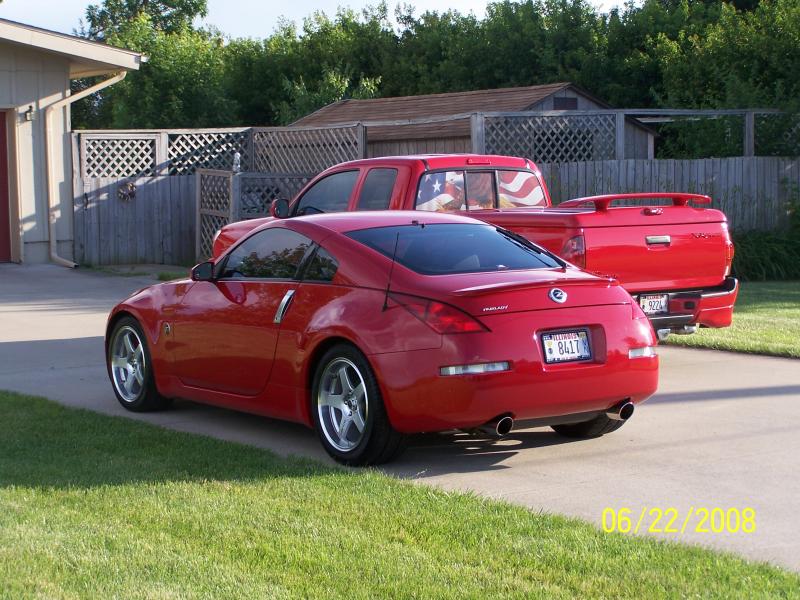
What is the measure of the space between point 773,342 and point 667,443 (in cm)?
430

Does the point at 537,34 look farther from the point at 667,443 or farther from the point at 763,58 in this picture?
the point at 667,443

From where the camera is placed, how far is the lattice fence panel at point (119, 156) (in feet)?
67.0

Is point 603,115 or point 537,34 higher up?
point 537,34

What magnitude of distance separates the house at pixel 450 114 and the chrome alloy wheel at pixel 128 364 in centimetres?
1266

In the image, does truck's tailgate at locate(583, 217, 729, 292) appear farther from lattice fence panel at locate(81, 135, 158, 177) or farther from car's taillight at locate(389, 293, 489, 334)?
lattice fence panel at locate(81, 135, 158, 177)

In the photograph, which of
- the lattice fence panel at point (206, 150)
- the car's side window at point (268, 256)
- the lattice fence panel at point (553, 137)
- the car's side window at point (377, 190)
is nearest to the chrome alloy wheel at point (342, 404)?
the car's side window at point (268, 256)

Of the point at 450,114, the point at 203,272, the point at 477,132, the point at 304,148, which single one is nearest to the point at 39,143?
the point at 304,148

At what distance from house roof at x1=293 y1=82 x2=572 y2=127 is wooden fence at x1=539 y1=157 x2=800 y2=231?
16.9ft

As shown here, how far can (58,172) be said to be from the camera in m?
20.0

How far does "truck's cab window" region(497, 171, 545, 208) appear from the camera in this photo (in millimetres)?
11914

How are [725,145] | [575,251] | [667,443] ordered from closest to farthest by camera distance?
[667,443] → [575,251] → [725,145]

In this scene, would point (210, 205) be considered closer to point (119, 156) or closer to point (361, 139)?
point (119, 156)

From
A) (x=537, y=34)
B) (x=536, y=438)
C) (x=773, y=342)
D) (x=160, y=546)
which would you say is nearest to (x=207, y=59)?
(x=537, y=34)

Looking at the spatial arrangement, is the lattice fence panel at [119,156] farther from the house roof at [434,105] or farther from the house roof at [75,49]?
the house roof at [434,105]
